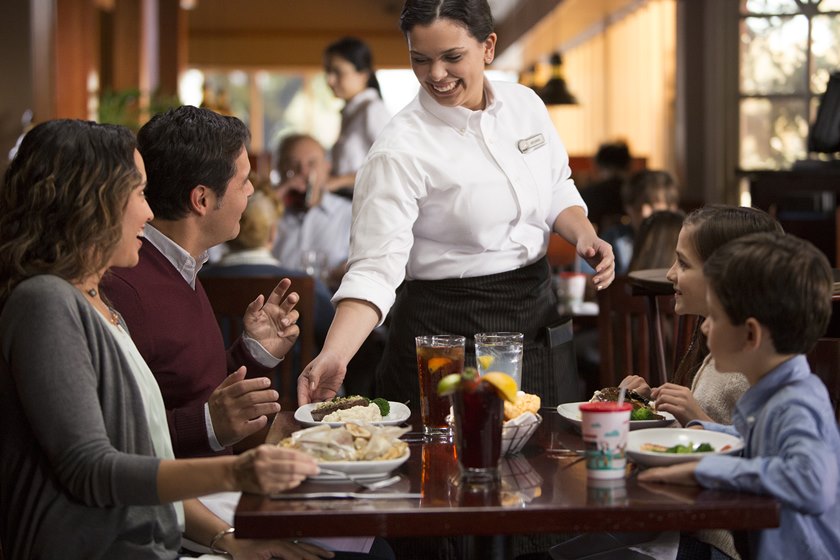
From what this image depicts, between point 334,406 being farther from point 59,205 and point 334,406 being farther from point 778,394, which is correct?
point 778,394

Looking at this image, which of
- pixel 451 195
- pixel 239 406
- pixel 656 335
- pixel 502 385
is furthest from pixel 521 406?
pixel 656 335

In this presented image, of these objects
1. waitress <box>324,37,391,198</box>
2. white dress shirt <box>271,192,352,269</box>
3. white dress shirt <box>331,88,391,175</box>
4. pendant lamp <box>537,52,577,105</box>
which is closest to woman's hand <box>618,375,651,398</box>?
white dress shirt <box>271,192,352,269</box>

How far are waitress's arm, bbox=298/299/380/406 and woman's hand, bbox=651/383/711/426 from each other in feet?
1.81

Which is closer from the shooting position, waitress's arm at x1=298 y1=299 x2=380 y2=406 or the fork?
the fork

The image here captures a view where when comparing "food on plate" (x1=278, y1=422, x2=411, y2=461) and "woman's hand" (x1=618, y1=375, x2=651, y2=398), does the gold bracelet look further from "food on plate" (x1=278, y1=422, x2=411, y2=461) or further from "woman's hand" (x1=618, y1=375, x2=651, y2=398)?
"woman's hand" (x1=618, y1=375, x2=651, y2=398)

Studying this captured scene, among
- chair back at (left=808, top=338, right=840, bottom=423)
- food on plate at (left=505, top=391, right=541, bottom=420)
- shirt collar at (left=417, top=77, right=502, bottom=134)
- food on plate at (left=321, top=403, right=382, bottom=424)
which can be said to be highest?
shirt collar at (left=417, top=77, right=502, bottom=134)

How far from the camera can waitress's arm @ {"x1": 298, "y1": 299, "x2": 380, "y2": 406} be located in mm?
1964

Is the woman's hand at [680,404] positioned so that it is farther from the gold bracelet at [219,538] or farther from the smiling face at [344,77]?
the smiling face at [344,77]

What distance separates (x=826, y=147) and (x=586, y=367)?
163 centimetres

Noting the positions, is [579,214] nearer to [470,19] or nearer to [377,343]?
[470,19]

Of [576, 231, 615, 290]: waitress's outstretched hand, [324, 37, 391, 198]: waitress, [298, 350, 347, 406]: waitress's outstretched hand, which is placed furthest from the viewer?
[324, 37, 391, 198]: waitress

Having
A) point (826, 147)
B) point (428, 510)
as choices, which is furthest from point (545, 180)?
point (826, 147)

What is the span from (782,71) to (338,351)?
20.9 ft

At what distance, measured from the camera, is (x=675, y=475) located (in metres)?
1.51
